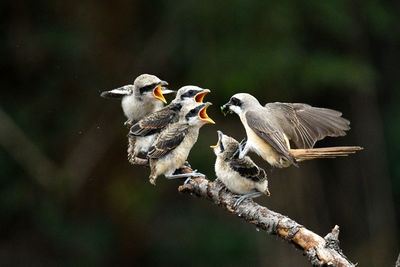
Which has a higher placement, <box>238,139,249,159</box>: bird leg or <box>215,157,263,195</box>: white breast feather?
<box>238,139,249,159</box>: bird leg

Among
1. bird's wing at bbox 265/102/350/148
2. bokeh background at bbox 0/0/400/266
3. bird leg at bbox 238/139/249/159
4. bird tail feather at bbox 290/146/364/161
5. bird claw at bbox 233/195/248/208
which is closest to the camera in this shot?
bird tail feather at bbox 290/146/364/161

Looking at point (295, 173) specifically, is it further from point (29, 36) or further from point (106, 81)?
point (29, 36)

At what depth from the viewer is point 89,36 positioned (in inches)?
344

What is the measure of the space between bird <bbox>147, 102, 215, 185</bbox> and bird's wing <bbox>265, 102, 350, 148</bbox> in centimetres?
61

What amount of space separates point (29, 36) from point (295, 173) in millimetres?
4349

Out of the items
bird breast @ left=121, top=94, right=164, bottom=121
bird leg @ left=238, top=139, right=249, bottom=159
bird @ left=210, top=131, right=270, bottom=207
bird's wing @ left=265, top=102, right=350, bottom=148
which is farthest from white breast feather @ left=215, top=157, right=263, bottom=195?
bird breast @ left=121, top=94, right=164, bottom=121

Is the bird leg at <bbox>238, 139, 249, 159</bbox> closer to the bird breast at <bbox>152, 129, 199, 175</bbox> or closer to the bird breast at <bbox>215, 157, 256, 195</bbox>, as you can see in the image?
the bird breast at <bbox>215, 157, 256, 195</bbox>

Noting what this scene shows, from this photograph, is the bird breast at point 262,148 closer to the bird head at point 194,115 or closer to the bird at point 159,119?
the bird head at point 194,115

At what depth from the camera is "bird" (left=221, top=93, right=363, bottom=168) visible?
4090 millimetres

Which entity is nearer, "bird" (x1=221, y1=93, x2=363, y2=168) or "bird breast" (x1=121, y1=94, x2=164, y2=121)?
"bird" (x1=221, y1=93, x2=363, y2=168)

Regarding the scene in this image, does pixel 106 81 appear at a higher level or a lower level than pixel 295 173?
higher

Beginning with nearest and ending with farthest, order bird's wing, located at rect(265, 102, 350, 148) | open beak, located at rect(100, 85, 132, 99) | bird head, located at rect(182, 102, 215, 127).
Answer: bird head, located at rect(182, 102, 215, 127) → bird's wing, located at rect(265, 102, 350, 148) → open beak, located at rect(100, 85, 132, 99)

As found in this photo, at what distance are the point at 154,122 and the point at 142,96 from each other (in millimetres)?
256

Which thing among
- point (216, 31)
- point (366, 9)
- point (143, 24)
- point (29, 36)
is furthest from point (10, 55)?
point (366, 9)
